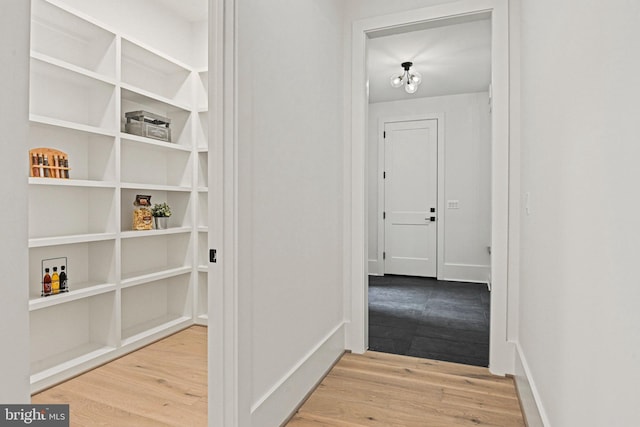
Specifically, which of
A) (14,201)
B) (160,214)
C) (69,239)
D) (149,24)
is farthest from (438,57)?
(14,201)

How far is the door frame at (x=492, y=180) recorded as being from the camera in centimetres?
244

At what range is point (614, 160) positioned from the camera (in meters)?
0.88

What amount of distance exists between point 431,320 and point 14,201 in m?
3.49

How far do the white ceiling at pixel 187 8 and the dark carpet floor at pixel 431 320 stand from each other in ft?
10.6

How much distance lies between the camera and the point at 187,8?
134 inches

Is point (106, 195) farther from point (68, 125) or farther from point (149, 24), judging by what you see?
Result: point (149, 24)

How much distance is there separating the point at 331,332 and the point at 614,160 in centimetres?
204

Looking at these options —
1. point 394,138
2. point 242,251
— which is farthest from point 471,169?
point 242,251

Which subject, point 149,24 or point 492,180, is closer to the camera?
point 492,180

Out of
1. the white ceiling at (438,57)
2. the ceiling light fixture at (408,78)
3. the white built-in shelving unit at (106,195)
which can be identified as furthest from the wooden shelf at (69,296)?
the ceiling light fixture at (408,78)

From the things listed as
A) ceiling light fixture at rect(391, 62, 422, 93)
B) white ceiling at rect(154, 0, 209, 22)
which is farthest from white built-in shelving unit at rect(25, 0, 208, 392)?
ceiling light fixture at rect(391, 62, 422, 93)

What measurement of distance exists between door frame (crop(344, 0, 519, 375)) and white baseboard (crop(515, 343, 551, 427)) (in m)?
0.22

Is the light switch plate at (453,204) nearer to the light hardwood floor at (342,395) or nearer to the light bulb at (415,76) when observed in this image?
the light bulb at (415,76)

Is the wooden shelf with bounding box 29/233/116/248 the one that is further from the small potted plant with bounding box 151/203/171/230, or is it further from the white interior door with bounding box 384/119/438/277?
the white interior door with bounding box 384/119/438/277
